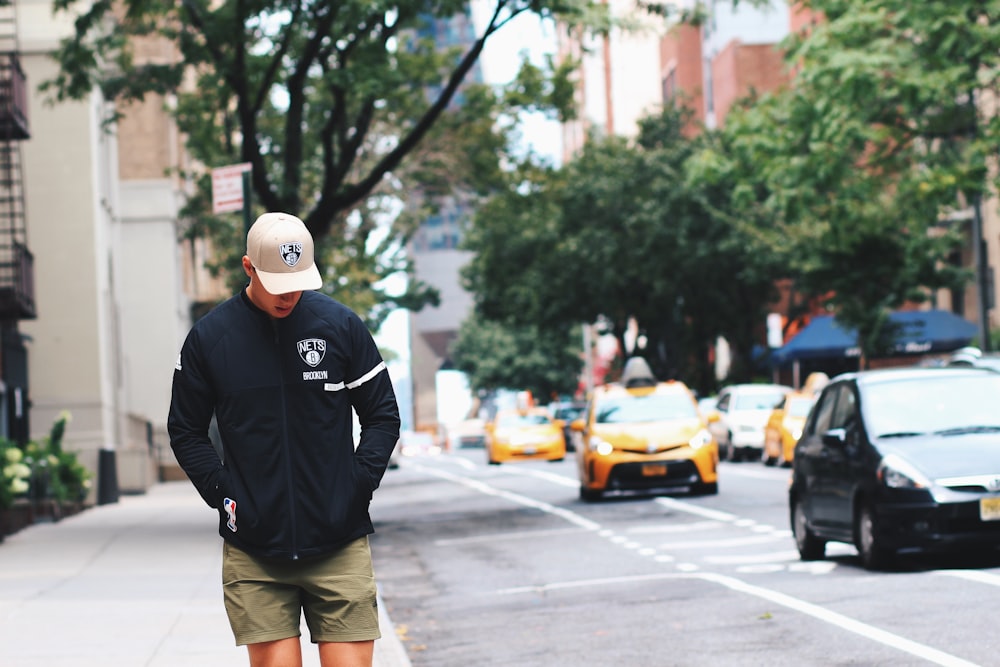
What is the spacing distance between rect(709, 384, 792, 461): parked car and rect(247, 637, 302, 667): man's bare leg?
33076mm

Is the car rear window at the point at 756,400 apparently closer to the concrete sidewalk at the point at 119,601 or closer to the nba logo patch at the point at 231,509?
the concrete sidewalk at the point at 119,601

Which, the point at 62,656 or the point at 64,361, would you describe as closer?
the point at 62,656

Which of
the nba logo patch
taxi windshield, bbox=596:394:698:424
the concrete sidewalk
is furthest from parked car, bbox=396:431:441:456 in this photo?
the nba logo patch

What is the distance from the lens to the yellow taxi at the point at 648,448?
967 inches

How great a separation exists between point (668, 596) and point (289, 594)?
766 centimetres

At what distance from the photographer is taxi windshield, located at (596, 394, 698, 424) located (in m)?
25.4

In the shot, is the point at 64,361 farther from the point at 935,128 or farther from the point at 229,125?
the point at 935,128

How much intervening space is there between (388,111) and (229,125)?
423cm

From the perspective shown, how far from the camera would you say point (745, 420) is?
3919cm

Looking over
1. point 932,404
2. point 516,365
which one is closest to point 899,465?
point 932,404

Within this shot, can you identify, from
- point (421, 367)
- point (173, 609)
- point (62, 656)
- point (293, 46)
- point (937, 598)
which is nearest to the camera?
point (62, 656)

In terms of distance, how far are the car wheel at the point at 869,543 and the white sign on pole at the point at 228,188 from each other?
6.44 m

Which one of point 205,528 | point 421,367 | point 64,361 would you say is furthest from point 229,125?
point 421,367

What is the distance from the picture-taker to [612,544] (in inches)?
709
